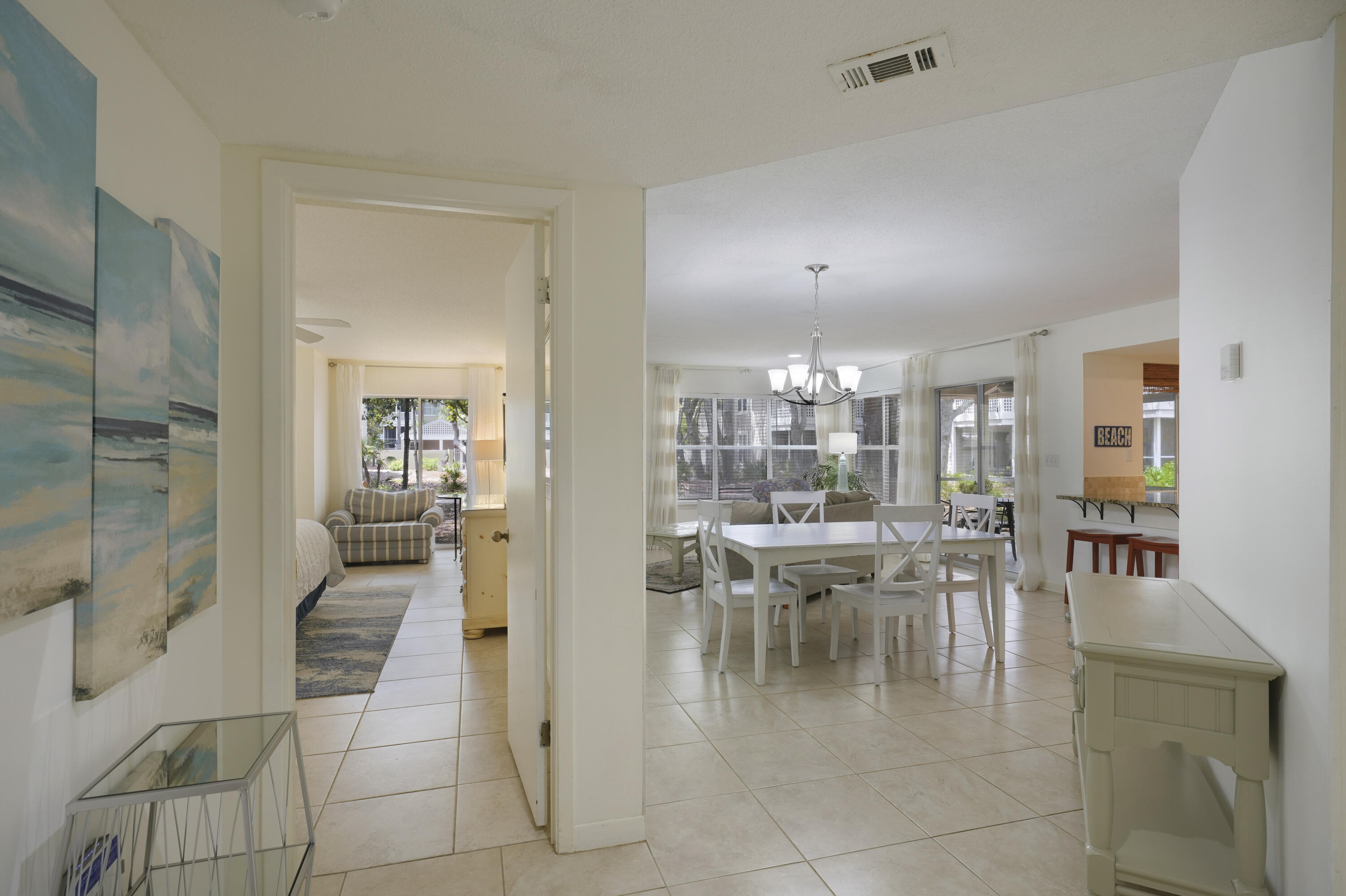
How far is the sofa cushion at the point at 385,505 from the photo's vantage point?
26.5 feet

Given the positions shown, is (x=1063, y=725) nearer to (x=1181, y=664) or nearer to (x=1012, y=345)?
(x=1181, y=664)

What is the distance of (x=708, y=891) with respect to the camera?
202 cm

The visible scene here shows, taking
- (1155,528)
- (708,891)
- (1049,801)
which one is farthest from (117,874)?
(1155,528)

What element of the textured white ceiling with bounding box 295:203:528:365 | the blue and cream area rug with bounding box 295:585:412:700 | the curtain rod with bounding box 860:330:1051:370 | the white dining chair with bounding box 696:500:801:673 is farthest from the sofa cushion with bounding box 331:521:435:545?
the curtain rod with bounding box 860:330:1051:370

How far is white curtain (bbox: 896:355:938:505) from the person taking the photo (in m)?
7.87

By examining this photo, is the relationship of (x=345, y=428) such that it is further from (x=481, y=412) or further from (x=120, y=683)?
(x=120, y=683)

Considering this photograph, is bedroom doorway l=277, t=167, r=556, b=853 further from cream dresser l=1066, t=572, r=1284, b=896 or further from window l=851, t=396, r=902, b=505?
window l=851, t=396, r=902, b=505

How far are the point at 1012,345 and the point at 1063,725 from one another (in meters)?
4.30

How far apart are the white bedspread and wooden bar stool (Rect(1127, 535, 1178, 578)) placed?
5.54 meters

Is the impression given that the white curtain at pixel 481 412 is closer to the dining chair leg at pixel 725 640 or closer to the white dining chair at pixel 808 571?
the white dining chair at pixel 808 571

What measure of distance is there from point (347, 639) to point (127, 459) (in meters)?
3.74

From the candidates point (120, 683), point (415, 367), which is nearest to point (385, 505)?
point (415, 367)

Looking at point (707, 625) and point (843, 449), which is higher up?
point (843, 449)

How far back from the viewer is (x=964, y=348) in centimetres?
738
